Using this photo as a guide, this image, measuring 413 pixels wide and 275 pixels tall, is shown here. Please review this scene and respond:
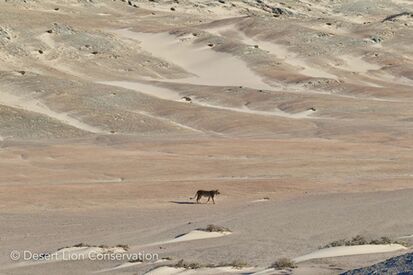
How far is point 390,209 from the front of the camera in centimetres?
2509

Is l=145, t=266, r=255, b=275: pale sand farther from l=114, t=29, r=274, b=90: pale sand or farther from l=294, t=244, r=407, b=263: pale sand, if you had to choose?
l=114, t=29, r=274, b=90: pale sand

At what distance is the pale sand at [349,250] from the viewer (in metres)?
17.7

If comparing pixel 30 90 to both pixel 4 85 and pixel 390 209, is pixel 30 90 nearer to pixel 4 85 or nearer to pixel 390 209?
pixel 4 85

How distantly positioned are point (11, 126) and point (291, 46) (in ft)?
175

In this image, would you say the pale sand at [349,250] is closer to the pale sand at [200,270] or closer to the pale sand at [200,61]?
the pale sand at [200,270]

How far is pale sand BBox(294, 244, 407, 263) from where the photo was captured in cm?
1770

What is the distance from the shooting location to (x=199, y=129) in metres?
60.3

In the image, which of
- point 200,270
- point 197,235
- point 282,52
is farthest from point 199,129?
point 282,52

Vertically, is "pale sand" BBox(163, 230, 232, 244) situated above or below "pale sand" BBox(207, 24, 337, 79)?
below

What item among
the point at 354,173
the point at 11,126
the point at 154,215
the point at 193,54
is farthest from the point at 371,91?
the point at 154,215

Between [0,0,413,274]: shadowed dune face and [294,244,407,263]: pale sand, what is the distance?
61cm

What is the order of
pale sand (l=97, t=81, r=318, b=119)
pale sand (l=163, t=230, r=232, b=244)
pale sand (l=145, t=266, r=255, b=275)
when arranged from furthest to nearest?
pale sand (l=97, t=81, r=318, b=119) < pale sand (l=163, t=230, r=232, b=244) < pale sand (l=145, t=266, r=255, b=275)
